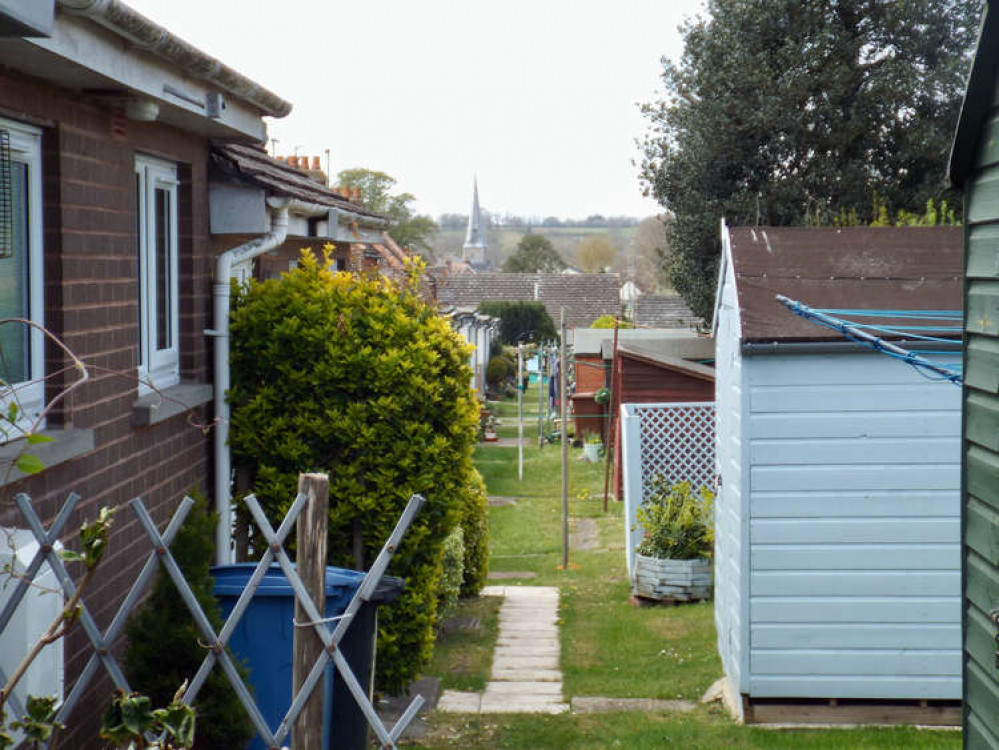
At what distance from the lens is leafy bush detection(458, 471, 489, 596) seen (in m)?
11.9

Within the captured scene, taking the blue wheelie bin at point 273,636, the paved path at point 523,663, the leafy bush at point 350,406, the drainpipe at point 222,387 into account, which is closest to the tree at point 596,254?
the paved path at point 523,663

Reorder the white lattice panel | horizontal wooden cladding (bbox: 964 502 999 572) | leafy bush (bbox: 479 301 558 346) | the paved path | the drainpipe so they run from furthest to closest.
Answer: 1. leafy bush (bbox: 479 301 558 346)
2. the white lattice panel
3. the paved path
4. the drainpipe
5. horizontal wooden cladding (bbox: 964 502 999 572)

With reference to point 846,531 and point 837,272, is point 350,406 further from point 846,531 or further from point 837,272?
point 837,272

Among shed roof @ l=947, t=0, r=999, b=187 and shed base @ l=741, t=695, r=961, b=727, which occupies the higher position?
shed roof @ l=947, t=0, r=999, b=187

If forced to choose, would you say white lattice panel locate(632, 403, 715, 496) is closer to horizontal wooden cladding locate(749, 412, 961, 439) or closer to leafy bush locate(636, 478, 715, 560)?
leafy bush locate(636, 478, 715, 560)

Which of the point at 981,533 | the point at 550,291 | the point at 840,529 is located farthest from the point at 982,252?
the point at 550,291

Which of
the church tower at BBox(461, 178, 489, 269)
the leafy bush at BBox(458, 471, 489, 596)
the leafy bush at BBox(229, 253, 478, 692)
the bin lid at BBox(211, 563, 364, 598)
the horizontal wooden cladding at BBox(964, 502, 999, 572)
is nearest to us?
the horizontal wooden cladding at BBox(964, 502, 999, 572)

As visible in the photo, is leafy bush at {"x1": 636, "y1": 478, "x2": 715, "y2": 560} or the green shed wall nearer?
the green shed wall

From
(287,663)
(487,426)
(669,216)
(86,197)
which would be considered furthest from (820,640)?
(487,426)

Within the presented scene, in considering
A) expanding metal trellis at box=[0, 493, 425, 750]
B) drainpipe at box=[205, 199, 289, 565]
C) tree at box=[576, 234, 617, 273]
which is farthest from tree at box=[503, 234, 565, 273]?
expanding metal trellis at box=[0, 493, 425, 750]

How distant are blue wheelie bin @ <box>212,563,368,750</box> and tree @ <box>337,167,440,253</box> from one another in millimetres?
55055

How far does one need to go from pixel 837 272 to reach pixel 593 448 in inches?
717

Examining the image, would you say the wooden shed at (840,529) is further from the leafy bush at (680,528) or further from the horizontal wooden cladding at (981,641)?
the leafy bush at (680,528)

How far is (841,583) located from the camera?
25.9 ft
